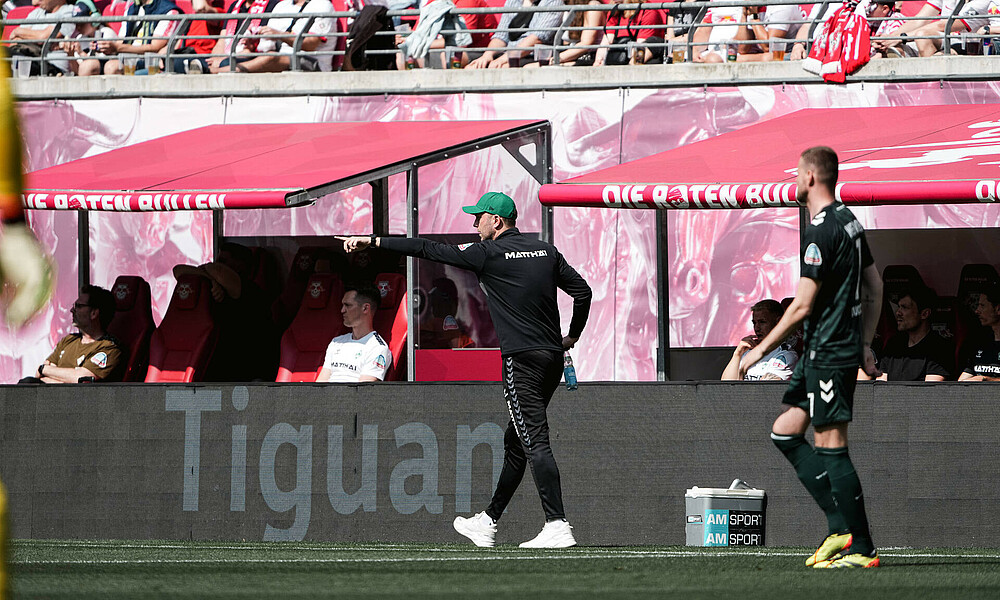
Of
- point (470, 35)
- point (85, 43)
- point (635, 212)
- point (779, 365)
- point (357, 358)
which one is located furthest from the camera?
point (85, 43)

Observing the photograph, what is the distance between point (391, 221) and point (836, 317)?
25.7 ft

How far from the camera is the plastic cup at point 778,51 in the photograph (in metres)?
13.4

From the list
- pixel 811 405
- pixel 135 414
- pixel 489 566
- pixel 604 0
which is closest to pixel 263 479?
pixel 135 414

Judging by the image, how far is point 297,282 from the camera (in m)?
12.7

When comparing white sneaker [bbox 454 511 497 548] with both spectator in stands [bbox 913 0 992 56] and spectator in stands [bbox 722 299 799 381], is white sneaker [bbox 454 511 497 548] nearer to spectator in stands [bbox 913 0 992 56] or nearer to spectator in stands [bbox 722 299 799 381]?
spectator in stands [bbox 722 299 799 381]

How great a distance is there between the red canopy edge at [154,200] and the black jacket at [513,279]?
7.19ft

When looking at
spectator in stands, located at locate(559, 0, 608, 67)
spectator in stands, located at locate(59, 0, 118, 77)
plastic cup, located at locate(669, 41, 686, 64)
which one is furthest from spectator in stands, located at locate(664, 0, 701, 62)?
spectator in stands, located at locate(59, 0, 118, 77)

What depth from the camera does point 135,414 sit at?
33.6 feet

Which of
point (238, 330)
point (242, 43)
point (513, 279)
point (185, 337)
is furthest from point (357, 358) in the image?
point (242, 43)

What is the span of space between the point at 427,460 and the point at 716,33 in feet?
18.6

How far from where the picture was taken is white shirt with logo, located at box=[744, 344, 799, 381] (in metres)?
10.6

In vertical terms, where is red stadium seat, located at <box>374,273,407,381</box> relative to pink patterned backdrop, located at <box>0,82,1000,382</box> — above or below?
below

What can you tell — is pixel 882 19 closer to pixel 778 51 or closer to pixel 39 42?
pixel 778 51

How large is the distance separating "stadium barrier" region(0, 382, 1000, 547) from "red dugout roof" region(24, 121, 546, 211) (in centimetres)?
145
